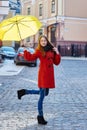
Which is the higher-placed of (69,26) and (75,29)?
(69,26)

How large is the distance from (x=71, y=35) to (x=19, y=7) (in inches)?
415

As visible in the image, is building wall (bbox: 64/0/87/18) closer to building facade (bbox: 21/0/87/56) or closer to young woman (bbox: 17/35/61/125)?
building facade (bbox: 21/0/87/56)

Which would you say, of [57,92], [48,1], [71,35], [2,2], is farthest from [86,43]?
[57,92]

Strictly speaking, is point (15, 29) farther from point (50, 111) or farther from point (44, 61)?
point (50, 111)

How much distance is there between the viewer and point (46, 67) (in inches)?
362

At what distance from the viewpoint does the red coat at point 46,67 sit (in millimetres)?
9125

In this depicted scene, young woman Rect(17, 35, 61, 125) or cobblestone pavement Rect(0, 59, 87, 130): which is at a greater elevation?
young woman Rect(17, 35, 61, 125)

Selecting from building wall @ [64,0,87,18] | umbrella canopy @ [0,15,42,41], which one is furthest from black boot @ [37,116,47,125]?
building wall @ [64,0,87,18]

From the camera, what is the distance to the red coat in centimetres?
912

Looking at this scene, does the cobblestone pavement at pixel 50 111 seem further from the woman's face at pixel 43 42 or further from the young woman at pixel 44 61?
the woman's face at pixel 43 42

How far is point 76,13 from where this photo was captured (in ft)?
196

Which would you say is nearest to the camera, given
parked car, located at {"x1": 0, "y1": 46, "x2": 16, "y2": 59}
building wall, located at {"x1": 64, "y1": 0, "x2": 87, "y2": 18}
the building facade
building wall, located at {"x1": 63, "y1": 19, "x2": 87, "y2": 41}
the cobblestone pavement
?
the cobblestone pavement

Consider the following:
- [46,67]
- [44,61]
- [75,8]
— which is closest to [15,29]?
[44,61]

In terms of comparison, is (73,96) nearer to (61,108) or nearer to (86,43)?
(61,108)
